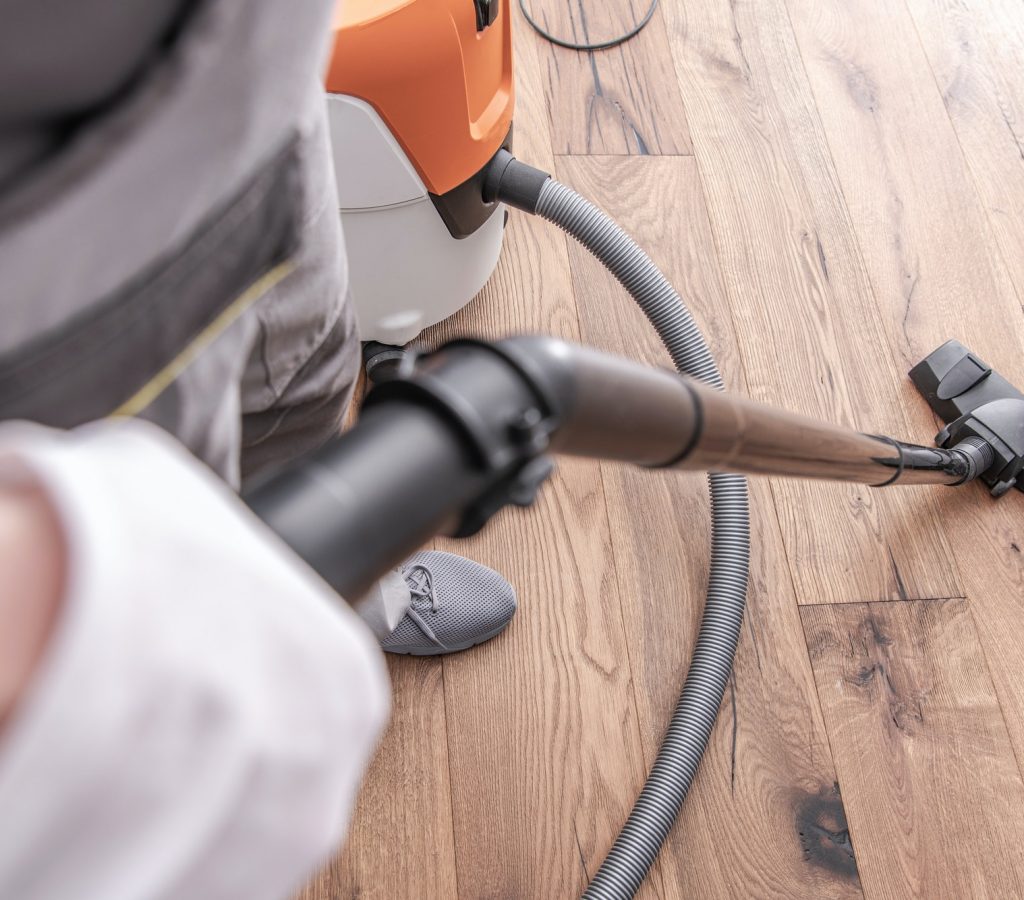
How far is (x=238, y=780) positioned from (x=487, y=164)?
0.92m

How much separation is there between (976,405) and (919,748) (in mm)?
433

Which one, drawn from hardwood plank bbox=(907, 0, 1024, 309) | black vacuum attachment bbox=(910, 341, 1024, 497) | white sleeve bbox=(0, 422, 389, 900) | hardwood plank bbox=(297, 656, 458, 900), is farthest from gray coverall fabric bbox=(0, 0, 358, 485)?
hardwood plank bbox=(907, 0, 1024, 309)

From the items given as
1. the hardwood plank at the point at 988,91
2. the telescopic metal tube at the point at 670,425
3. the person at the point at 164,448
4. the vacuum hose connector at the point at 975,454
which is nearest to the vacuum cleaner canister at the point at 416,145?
the person at the point at 164,448

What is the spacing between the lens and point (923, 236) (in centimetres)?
135

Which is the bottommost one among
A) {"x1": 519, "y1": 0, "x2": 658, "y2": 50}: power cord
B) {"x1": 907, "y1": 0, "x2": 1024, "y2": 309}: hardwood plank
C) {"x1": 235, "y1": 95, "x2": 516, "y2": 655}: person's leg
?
{"x1": 907, "y1": 0, "x2": 1024, "y2": 309}: hardwood plank

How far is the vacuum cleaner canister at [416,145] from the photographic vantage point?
827 millimetres

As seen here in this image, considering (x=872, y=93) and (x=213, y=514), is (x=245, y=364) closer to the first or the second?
(x=213, y=514)

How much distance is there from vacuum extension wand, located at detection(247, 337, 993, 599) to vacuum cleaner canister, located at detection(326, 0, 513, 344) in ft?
1.74

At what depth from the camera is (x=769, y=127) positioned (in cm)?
143

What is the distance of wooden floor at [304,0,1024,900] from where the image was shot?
97 cm

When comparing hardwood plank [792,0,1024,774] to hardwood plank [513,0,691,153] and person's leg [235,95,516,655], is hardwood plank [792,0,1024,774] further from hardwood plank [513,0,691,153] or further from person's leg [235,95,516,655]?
person's leg [235,95,516,655]

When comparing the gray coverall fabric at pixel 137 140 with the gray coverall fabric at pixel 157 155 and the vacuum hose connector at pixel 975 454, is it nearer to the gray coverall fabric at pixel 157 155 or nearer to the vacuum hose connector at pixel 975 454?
the gray coverall fabric at pixel 157 155

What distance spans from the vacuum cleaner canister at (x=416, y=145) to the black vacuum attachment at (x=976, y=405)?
583mm

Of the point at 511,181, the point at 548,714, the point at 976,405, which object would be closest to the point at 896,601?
the point at 976,405
